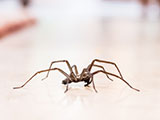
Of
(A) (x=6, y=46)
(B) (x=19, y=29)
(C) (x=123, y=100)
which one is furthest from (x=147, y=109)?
(B) (x=19, y=29)

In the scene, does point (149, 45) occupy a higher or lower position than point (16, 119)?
lower

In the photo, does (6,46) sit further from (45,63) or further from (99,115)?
(99,115)

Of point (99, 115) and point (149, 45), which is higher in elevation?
point (99, 115)

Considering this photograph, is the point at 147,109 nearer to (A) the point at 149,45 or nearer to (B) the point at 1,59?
(B) the point at 1,59

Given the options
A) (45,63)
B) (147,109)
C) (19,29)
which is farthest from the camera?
(19,29)

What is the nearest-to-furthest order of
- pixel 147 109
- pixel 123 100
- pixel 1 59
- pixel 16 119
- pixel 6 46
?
pixel 16 119 → pixel 147 109 → pixel 123 100 → pixel 1 59 → pixel 6 46

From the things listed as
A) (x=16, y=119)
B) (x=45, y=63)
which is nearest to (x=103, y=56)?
(x=45, y=63)

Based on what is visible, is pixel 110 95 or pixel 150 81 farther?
pixel 150 81

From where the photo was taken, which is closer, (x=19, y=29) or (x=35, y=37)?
(x=35, y=37)

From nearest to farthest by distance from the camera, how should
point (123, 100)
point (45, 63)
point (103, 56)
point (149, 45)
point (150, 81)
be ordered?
1. point (123, 100)
2. point (150, 81)
3. point (45, 63)
4. point (103, 56)
5. point (149, 45)
